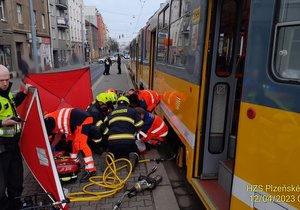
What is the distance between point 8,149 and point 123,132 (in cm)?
206

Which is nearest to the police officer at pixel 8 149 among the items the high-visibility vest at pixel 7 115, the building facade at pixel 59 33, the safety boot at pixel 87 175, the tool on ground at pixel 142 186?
the high-visibility vest at pixel 7 115

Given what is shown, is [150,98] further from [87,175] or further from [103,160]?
[87,175]

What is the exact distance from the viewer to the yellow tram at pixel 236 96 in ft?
5.67

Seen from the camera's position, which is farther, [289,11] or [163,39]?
[163,39]

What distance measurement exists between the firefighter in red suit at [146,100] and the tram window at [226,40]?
10.2 feet

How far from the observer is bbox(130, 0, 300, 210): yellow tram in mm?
1728

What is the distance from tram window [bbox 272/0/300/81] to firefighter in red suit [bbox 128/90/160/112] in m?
4.55

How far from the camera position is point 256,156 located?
199cm

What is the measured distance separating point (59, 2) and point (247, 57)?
4527cm

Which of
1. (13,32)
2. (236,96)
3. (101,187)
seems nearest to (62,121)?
(101,187)

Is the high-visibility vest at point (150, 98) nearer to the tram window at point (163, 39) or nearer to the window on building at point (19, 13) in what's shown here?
the tram window at point (163, 39)

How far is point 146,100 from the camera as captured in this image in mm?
6301

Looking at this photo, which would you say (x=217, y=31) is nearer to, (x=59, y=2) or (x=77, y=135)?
(x=77, y=135)

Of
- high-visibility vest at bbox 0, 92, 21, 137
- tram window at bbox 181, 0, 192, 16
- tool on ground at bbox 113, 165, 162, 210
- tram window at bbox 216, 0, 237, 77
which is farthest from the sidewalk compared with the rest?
tram window at bbox 181, 0, 192, 16
